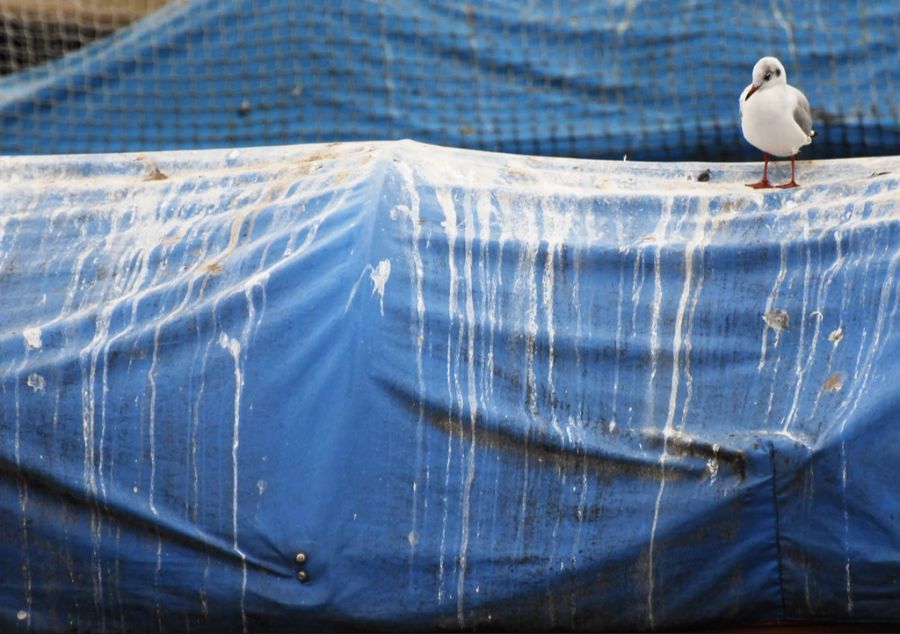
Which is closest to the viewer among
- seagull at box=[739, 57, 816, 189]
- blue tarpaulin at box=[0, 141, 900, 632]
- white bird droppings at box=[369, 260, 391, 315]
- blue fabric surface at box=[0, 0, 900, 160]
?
blue tarpaulin at box=[0, 141, 900, 632]

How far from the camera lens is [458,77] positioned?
4.47 m

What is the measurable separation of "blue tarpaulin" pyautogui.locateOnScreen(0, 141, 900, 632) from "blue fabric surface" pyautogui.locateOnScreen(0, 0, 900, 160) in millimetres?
1049

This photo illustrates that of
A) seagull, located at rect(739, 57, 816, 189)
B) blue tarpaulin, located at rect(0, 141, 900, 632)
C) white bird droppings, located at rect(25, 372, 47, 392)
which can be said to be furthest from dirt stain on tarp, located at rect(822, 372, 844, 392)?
white bird droppings, located at rect(25, 372, 47, 392)

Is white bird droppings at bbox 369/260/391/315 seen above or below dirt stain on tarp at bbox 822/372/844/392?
above

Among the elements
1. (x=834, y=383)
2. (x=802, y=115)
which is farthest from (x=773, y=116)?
(x=834, y=383)

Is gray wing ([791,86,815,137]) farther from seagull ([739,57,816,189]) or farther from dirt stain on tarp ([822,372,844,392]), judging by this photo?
dirt stain on tarp ([822,372,844,392])

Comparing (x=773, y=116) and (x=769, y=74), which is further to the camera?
(x=769, y=74)

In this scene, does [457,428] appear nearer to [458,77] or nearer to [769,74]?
[769,74]

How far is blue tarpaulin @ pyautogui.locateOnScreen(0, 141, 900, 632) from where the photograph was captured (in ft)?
9.98

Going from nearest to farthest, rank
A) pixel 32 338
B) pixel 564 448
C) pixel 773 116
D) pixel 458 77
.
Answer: pixel 564 448 → pixel 32 338 → pixel 773 116 → pixel 458 77

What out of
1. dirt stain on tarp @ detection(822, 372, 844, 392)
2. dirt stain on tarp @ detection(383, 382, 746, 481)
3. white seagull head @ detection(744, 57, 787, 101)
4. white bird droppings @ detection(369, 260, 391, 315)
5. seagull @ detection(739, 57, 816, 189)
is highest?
white seagull head @ detection(744, 57, 787, 101)

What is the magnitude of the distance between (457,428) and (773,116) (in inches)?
54.4

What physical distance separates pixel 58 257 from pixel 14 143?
46.2 inches

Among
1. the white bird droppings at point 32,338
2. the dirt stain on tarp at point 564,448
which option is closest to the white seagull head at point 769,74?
the dirt stain on tarp at point 564,448
